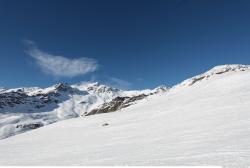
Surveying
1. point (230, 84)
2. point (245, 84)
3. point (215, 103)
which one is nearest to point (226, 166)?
point (215, 103)

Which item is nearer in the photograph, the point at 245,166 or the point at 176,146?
the point at 245,166

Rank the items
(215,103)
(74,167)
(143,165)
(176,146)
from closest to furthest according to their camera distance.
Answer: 1. (143,165)
2. (74,167)
3. (176,146)
4. (215,103)

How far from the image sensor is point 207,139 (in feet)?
56.5

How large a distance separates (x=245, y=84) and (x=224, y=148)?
36.2m

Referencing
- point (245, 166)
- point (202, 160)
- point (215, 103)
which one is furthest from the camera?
point (215, 103)

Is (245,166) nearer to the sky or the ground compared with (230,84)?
nearer to the ground

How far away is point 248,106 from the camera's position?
2972cm

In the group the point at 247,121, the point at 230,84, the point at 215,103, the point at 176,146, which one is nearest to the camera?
the point at 176,146

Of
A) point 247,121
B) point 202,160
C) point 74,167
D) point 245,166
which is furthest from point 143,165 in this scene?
point 247,121

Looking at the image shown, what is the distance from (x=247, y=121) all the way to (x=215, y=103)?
51.0 ft

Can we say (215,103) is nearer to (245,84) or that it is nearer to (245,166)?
(245,84)

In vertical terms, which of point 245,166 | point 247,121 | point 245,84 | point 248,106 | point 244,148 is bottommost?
point 245,166

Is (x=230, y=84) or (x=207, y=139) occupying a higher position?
(x=230, y=84)

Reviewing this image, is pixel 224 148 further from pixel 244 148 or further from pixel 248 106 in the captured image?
pixel 248 106
